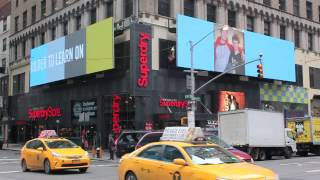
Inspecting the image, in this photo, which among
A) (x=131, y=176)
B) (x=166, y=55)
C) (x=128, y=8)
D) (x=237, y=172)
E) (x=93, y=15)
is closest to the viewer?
(x=237, y=172)

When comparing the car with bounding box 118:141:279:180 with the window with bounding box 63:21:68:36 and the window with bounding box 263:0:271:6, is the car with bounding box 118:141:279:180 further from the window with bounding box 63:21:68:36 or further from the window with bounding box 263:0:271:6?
the window with bounding box 263:0:271:6

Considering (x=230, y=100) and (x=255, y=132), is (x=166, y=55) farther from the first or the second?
(x=255, y=132)

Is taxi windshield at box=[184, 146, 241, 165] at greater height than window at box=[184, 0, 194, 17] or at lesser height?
lesser

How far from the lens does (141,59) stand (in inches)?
1575

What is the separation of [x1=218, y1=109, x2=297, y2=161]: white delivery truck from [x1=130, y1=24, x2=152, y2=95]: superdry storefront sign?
31.8 ft

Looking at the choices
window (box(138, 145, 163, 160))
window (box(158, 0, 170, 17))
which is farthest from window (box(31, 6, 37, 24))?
window (box(138, 145, 163, 160))

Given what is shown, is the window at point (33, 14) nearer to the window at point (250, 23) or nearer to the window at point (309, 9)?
the window at point (250, 23)

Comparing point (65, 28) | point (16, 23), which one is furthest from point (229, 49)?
point (16, 23)

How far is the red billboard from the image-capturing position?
45250 mm

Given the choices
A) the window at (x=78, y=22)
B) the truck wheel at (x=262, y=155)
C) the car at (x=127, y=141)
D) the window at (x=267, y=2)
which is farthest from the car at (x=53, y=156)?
the window at (x=267, y=2)

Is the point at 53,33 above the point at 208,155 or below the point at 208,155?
above

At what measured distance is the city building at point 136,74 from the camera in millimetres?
40688

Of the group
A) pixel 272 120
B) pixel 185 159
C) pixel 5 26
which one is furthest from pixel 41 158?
pixel 5 26

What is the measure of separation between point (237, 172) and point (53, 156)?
37.1ft
